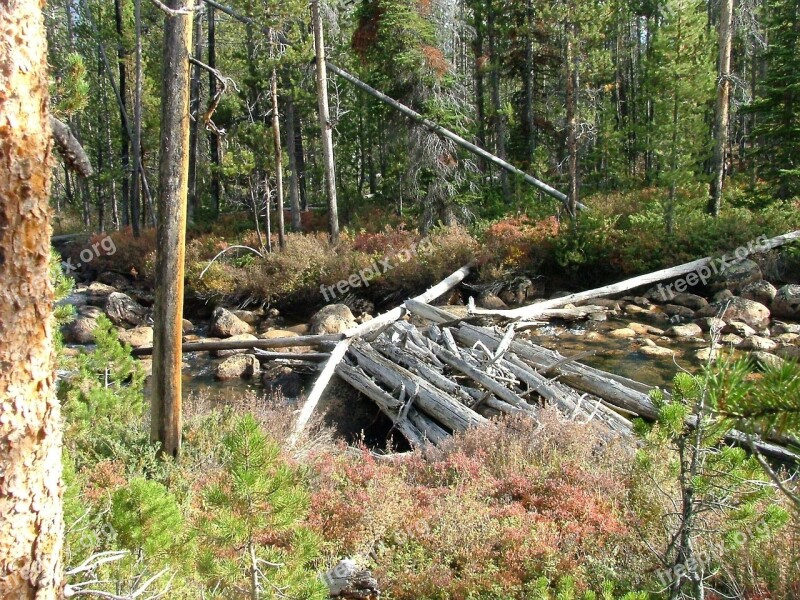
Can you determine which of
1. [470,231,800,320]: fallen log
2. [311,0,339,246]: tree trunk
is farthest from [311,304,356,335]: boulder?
[470,231,800,320]: fallen log

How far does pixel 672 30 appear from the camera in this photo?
17.0 m

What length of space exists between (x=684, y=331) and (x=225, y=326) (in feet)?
36.2

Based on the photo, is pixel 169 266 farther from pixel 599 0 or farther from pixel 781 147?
pixel 781 147

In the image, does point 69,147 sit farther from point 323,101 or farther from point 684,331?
point 323,101

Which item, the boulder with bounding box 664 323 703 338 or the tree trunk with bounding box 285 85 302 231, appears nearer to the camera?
the boulder with bounding box 664 323 703 338

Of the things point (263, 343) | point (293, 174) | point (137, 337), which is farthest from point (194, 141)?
point (263, 343)

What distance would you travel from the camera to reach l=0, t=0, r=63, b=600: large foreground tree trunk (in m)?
2.27

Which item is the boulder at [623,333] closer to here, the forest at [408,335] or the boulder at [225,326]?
the forest at [408,335]

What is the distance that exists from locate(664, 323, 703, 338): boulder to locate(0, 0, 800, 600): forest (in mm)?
53

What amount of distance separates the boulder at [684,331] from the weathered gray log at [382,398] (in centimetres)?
740

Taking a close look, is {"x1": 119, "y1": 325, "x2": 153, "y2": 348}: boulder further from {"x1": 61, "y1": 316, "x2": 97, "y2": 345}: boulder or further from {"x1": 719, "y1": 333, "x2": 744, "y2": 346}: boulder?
{"x1": 719, "y1": 333, "x2": 744, "y2": 346}: boulder

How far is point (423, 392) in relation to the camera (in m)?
9.16

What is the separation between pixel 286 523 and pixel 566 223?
54.6 feet

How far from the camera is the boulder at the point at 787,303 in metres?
15.2
